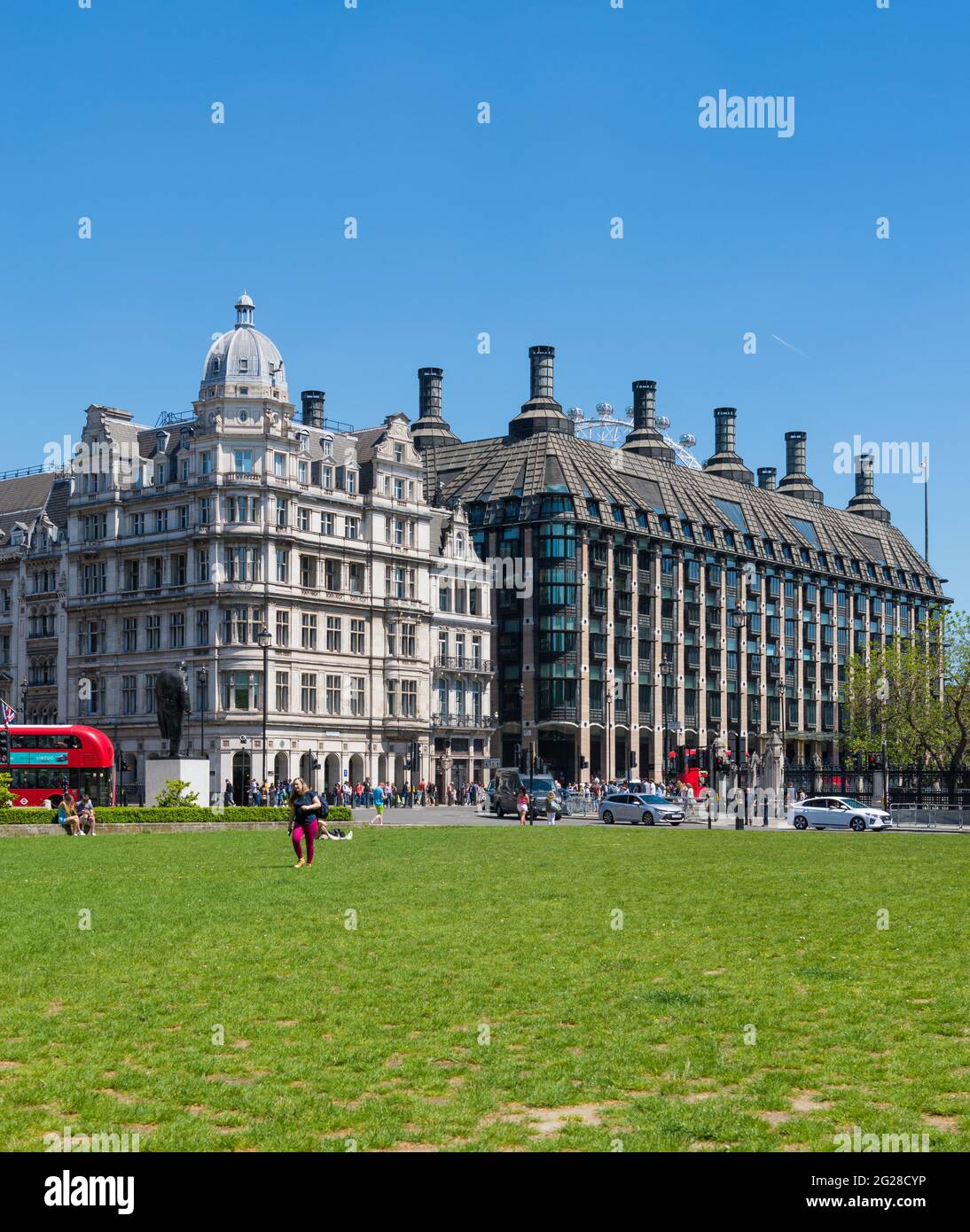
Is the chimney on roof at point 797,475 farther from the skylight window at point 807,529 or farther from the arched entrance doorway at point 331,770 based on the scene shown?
the arched entrance doorway at point 331,770

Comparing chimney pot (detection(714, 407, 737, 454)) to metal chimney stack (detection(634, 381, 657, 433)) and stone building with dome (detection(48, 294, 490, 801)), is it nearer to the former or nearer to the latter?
metal chimney stack (detection(634, 381, 657, 433))

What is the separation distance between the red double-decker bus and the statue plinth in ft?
19.4

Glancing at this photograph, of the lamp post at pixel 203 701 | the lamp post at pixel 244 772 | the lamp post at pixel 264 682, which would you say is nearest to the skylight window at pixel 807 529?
the lamp post at pixel 264 682

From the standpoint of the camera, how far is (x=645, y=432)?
473 ft

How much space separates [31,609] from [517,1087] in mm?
97260

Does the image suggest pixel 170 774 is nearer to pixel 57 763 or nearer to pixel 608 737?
pixel 57 763

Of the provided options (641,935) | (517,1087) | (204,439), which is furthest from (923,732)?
(517,1087)

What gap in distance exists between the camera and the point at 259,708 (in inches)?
3526

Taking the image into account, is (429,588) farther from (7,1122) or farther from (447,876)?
(7,1122)

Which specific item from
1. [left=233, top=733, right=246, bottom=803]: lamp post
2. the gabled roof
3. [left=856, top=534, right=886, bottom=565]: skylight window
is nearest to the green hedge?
[left=233, top=733, right=246, bottom=803]: lamp post

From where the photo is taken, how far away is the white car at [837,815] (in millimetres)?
63344

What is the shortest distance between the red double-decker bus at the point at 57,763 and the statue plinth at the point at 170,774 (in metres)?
5.92

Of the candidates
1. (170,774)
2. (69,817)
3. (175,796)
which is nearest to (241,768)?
(170,774)

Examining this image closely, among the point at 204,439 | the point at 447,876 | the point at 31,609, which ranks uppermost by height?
the point at 204,439
